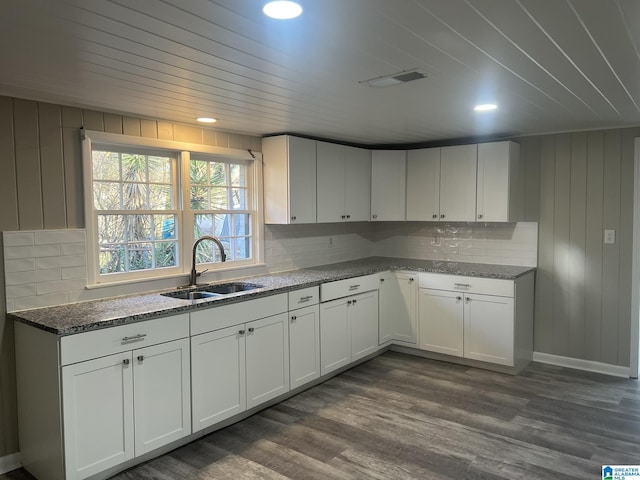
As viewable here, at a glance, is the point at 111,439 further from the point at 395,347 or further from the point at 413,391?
the point at 395,347

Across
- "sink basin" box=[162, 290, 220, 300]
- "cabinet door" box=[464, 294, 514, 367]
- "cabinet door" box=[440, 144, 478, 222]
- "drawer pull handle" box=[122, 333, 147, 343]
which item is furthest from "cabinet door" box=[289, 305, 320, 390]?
"cabinet door" box=[440, 144, 478, 222]

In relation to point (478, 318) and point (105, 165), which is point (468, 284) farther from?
point (105, 165)

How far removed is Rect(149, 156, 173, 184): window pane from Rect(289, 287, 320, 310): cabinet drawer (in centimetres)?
129

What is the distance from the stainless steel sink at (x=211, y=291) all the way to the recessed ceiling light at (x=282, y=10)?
2.13 m

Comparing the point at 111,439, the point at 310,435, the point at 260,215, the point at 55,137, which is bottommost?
the point at 310,435

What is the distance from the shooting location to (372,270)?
179 inches

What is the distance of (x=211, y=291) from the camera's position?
11.9ft

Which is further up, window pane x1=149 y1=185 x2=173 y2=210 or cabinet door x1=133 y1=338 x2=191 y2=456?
window pane x1=149 y1=185 x2=173 y2=210

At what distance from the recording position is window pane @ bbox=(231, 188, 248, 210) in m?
4.11

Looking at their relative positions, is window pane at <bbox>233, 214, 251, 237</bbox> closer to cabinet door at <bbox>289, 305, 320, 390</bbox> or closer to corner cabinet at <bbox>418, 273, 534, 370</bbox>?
cabinet door at <bbox>289, 305, 320, 390</bbox>

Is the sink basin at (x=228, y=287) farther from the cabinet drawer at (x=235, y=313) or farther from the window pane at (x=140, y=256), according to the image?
the window pane at (x=140, y=256)

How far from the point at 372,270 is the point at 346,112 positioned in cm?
173

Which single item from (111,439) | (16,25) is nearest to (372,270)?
(111,439)

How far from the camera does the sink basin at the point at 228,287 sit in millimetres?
3642
